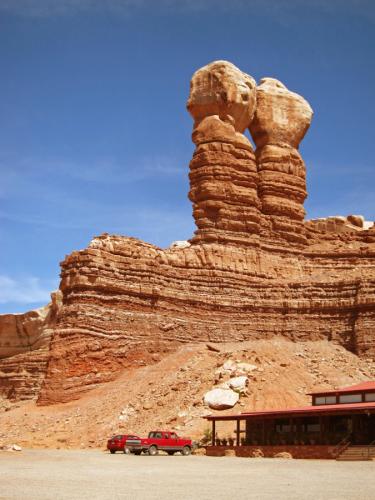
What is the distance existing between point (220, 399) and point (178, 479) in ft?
81.6

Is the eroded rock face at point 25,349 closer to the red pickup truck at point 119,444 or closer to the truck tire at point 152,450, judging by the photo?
the red pickup truck at point 119,444

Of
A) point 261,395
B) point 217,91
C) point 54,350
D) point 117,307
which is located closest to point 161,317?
point 117,307

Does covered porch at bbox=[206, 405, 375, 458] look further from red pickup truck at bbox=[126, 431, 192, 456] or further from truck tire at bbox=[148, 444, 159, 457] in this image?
truck tire at bbox=[148, 444, 159, 457]

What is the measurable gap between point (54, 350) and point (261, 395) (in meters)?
15.4

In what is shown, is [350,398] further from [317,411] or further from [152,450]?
[152,450]

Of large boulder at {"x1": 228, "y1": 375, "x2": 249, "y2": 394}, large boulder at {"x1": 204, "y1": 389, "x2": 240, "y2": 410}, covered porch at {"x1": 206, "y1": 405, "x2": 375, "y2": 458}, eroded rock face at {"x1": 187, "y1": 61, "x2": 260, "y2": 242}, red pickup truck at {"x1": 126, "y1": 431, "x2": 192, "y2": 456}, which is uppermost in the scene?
eroded rock face at {"x1": 187, "y1": 61, "x2": 260, "y2": 242}

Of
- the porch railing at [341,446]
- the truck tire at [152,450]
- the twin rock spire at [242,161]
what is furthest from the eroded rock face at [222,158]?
the porch railing at [341,446]

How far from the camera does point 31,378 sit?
7300 centimetres

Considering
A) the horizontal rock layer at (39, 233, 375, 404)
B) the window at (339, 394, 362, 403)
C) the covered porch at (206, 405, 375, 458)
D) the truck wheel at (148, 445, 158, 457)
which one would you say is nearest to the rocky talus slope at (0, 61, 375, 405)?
→ the horizontal rock layer at (39, 233, 375, 404)

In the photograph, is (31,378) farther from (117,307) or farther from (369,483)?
(369,483)

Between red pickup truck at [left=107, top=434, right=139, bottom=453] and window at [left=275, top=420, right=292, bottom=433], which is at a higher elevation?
window at [left=275, top=420, right=292, bottom=433]

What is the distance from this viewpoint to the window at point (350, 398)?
151 ft

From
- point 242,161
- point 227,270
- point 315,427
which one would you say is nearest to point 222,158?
point 242,161

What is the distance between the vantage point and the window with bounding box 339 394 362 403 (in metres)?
46.0
